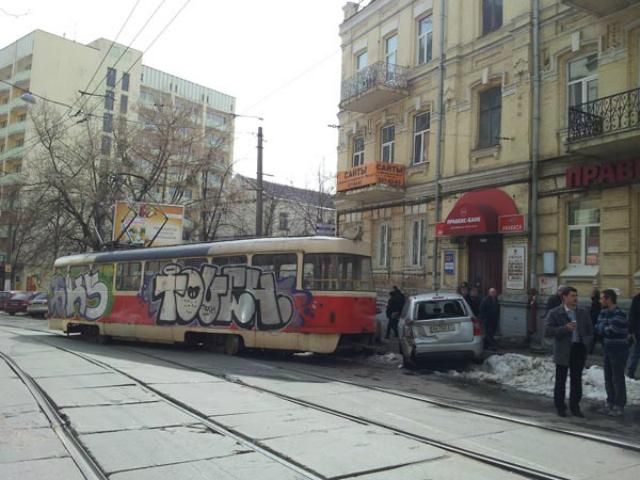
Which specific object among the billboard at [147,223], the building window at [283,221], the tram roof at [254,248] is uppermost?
the building window at [283,221]

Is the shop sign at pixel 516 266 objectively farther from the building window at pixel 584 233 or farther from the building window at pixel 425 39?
the building window at pixel 425 39

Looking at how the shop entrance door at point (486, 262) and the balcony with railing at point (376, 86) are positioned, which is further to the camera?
the balcony with railing at point (376, 86)

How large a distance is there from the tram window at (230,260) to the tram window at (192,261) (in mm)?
378

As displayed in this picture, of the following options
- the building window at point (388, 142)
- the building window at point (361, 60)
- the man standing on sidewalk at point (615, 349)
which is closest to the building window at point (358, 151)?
the building window at point (388, 142)

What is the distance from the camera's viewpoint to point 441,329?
39.5ft

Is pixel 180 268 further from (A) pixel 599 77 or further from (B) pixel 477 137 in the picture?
(A) pixel 599 77

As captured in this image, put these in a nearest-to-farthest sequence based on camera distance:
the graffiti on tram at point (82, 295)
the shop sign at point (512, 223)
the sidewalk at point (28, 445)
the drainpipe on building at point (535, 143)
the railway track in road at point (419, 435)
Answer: the sidewalk at point (28, 445) < the railway track in road at point (419, 435) < the drainpipe on building at point (535, 143) < the shop sign at point (512, 223) < the graffiti on tram at point (82, 295)

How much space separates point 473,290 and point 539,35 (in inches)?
288

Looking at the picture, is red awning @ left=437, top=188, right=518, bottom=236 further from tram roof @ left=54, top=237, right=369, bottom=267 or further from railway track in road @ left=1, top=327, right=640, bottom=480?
railway track in road @ left=1, top=327, right=640, bottom=480

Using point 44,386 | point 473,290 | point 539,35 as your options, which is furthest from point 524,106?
point 44,386

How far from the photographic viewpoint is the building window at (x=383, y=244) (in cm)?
2214

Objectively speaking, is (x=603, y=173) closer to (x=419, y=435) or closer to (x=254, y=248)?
(x=254, y=248)

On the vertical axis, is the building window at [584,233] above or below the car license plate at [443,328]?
above

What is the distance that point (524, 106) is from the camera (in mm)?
16688
